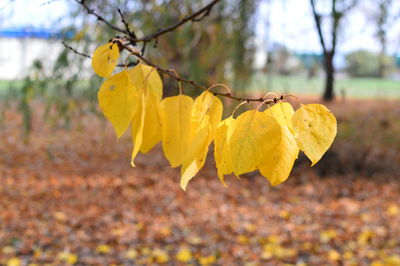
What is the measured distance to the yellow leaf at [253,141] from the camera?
622mm

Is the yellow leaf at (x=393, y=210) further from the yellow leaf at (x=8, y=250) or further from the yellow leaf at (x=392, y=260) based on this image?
the yellow leaf at (x=8, y=250)

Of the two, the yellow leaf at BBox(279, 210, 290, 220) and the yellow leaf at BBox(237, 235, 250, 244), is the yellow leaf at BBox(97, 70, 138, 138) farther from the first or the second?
the yellow leaf at BBox(279, 210, 290, 220)

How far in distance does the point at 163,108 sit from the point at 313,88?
34.0 feet

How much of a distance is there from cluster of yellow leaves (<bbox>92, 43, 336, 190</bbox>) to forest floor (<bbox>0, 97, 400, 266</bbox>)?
2.29 metres

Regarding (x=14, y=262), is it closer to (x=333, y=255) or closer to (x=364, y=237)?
(x=333, y=255)

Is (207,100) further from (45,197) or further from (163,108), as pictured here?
(45,197)

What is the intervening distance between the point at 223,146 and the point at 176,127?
9 centimetres

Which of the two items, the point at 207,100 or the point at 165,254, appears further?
the point at 165,254

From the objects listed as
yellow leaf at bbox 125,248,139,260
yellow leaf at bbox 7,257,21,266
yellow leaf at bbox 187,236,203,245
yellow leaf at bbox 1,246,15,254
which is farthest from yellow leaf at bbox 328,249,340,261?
yellow leaf at bbox 1,246,15,254

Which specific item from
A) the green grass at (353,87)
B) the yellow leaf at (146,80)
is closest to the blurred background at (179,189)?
the yellow leaf at (146,80)

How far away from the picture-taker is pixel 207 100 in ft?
2.30

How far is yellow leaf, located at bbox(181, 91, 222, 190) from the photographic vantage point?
0.66 m

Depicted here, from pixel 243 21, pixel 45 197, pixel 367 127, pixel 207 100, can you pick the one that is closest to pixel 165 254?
pixel 45 197

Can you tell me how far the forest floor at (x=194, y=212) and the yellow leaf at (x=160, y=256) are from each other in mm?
12
